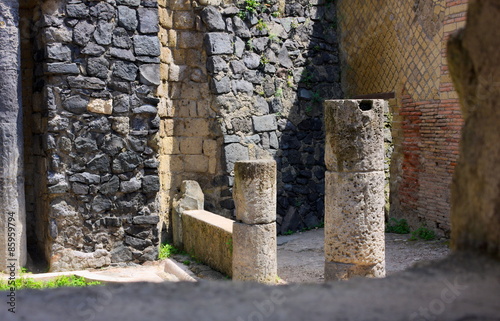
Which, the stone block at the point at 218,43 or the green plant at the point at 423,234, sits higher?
the stone block at the point at 218,43

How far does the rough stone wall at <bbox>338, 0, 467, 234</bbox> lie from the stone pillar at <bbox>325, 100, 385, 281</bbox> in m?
3.08

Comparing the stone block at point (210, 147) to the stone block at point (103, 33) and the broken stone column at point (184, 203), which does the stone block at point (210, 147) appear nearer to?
the broken stone column at point (184, 203)

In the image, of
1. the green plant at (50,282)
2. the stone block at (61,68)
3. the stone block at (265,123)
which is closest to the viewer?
the green plant at (50,282)

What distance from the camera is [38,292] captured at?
260 cm

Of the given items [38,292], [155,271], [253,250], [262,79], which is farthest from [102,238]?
[38,292]

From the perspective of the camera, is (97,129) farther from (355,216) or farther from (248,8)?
(355,216)

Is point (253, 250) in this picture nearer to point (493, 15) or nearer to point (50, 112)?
point (50, 112)

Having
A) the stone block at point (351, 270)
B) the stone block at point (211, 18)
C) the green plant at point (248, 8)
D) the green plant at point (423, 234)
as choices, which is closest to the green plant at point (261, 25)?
the green plant at point (248, 8)

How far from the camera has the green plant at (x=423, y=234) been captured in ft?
30.8

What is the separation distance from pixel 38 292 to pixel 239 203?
4.63 m

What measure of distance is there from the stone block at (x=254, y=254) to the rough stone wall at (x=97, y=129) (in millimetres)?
1882

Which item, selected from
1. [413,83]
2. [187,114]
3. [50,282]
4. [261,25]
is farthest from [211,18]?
[50,282]

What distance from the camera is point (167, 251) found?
892 cm

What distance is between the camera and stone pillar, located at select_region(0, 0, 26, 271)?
25.0ft
